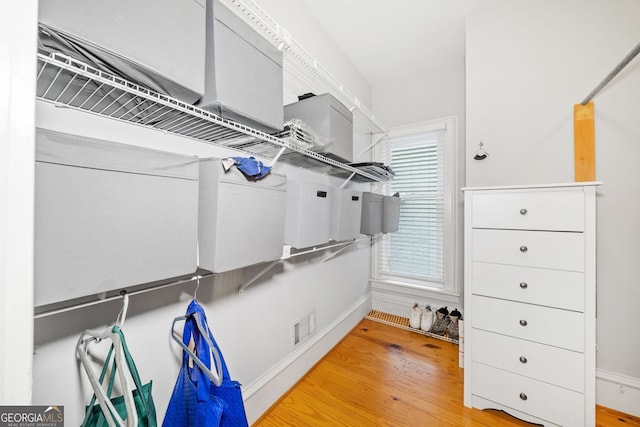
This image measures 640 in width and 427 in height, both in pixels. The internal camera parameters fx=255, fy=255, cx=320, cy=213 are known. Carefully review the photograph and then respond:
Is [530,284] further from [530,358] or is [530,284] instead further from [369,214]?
[369,214]

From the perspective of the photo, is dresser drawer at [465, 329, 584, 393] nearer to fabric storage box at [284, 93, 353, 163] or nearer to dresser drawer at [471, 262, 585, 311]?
dresser drawer at [471, 262, 585, 311]

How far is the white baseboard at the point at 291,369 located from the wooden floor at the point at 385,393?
5 centimetres

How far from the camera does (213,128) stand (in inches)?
36.8

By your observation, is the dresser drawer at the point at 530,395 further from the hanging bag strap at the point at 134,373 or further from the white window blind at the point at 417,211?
the hanging bag strap at the point at 134,373

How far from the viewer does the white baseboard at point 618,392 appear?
142 cm

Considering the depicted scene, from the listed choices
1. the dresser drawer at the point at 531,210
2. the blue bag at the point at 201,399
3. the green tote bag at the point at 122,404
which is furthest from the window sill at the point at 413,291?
the green tote bag at the point at 122,404

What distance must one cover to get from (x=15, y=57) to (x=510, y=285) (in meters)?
1.88

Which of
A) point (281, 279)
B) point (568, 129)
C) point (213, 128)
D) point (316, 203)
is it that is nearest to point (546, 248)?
point (568, 129)

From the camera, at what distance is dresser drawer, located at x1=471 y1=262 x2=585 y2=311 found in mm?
1259

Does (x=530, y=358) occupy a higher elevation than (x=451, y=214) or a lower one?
lower

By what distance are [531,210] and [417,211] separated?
1.16 meters

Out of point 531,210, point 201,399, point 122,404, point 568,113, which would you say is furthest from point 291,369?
point 568,113

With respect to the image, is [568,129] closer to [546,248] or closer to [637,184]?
[637,184]

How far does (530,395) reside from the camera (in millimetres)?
1340
